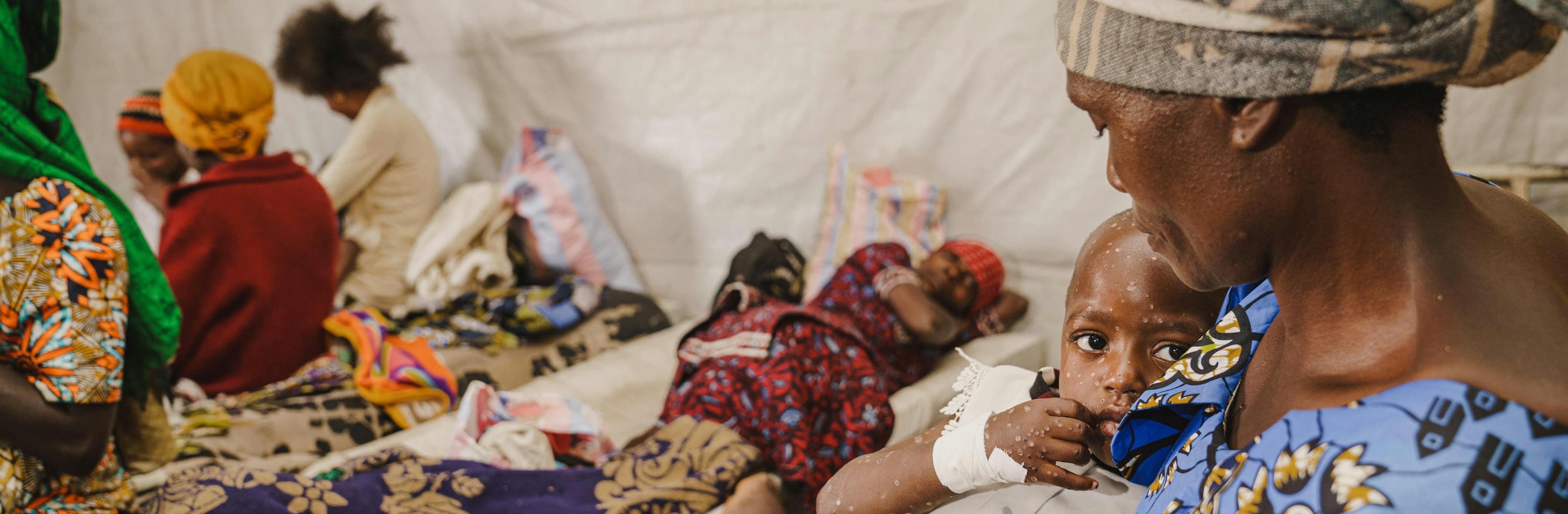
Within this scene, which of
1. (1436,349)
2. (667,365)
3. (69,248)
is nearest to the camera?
(1436,349)

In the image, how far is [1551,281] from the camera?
0.58 metres

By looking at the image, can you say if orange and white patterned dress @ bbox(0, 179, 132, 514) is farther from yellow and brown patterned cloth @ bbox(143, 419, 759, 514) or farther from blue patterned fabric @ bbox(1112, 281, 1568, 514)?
blue patterned fabric @ bbox(1112, 281, 1568, 514)

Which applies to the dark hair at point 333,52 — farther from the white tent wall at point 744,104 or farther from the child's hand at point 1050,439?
the child's hand at point 1050,439

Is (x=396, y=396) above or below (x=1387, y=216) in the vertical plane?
below

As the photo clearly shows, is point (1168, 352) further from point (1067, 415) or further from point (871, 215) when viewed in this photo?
point (871, 215)

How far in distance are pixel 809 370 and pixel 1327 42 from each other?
1.63 meters

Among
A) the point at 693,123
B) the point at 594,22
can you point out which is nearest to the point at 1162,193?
the point at 693,123

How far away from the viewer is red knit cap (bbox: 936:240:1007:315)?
2.47 m

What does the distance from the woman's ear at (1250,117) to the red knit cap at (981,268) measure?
1900mm

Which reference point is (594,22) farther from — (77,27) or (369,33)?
(77,27)

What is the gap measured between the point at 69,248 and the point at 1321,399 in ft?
5.54

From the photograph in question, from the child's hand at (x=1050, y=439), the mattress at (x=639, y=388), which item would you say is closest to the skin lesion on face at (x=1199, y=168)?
the child's hand at (x=1050, y=439)

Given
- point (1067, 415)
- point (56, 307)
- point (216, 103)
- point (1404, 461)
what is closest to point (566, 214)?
point (216, 103)

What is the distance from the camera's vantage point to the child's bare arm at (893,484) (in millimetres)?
971
